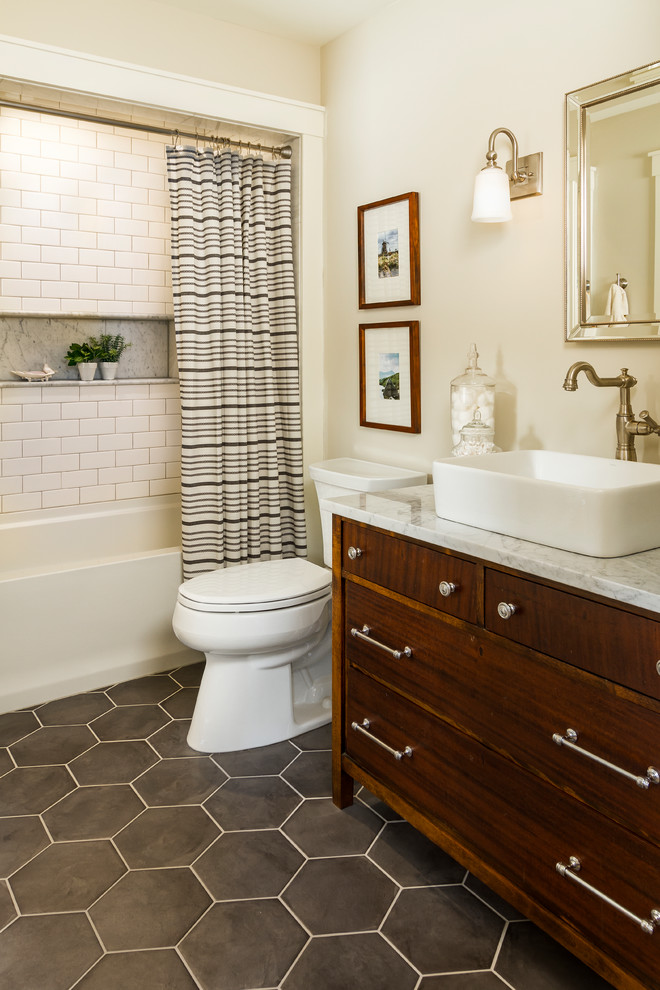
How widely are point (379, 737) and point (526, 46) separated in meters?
1.96

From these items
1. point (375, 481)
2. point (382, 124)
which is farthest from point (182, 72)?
point (375, 481)

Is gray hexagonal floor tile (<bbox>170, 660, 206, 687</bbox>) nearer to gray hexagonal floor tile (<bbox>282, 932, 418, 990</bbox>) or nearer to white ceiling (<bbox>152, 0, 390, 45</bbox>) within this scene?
gray hexagonal floor tile (<bbox>282, 932, 418, 990</bbox>)

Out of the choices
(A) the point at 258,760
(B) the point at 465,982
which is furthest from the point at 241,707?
(B) the point at 465,982

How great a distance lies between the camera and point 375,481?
2.62 meters

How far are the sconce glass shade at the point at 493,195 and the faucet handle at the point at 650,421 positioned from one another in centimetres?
71

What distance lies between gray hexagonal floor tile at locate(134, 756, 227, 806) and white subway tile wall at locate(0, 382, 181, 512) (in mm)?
1704

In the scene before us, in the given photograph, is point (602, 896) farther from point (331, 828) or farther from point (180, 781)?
point (180, 781)

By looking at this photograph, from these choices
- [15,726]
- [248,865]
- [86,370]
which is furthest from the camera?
[86,370]

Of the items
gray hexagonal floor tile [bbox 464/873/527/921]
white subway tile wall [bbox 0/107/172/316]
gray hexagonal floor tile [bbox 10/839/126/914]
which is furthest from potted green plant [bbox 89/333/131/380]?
gray hexagonal floor tile [bbox 464/873/527/921]

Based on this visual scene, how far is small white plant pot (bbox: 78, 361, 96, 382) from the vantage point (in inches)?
143

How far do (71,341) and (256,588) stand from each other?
6.12 feet

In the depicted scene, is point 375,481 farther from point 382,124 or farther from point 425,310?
point 382,124

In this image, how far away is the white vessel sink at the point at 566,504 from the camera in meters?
1.41

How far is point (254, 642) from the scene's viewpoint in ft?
7.93
